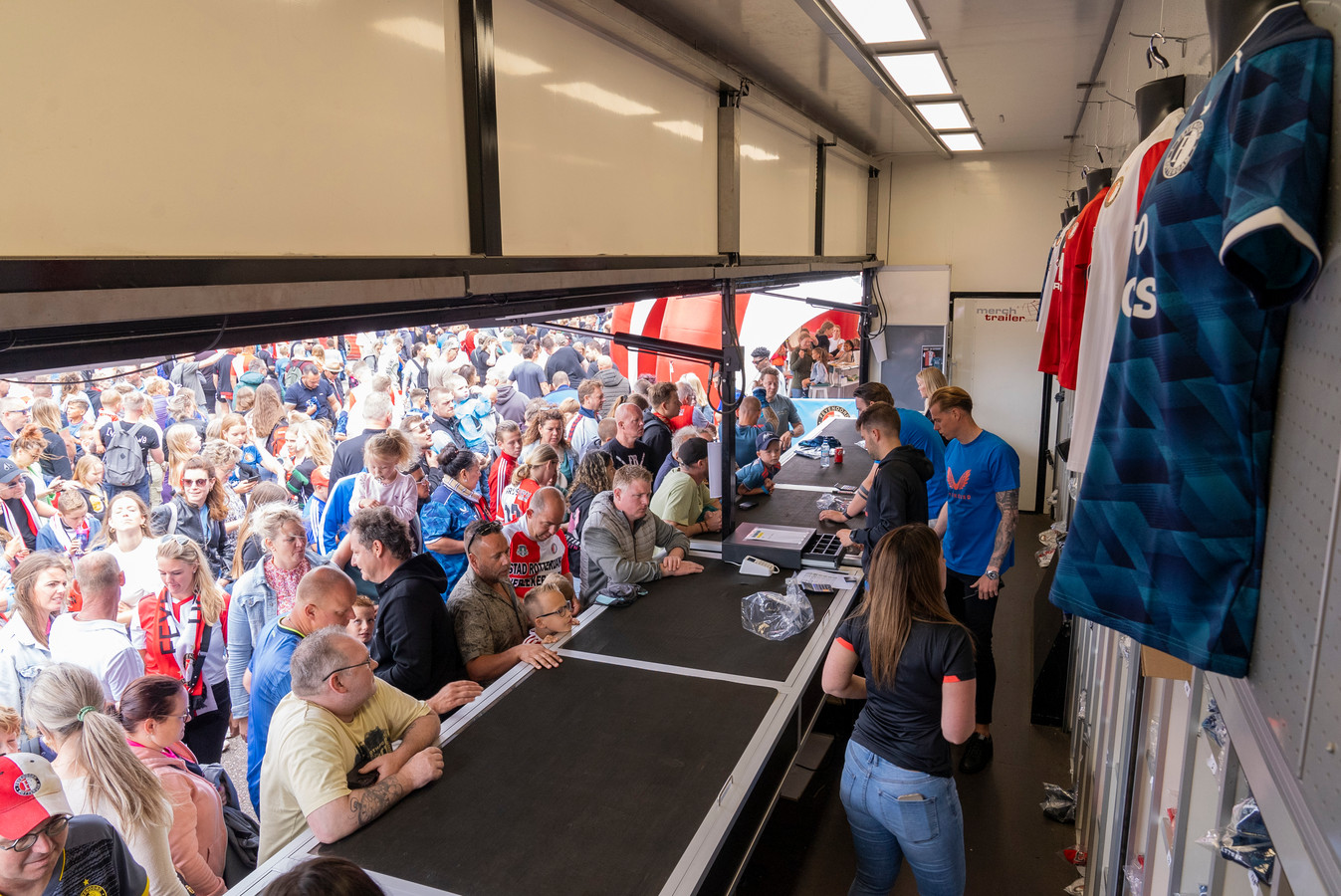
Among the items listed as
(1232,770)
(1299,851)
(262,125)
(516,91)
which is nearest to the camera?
(1299,851)

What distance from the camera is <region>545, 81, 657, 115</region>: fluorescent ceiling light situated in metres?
3.15

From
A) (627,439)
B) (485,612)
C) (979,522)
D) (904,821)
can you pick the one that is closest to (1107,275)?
(904,821)

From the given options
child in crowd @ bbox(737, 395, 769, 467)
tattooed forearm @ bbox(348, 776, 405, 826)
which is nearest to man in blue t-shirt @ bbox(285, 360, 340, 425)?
child in crowd @ bbox(737, 395, 769, 467)

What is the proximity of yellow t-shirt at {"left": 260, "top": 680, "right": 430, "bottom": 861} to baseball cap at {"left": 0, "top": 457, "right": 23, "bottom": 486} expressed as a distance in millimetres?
3136

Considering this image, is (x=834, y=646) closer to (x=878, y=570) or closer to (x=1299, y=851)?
(x=878, y=570)

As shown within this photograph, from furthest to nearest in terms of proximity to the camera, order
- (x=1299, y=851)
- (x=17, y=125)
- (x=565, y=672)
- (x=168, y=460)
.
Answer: (x=168, y=460) → (x=565, y=672) → (x=17, y=125) → (x=1299, y=851)

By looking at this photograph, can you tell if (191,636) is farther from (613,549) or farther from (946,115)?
(946,115)

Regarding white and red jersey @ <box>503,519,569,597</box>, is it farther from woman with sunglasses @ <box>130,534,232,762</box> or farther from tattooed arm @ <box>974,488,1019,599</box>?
tattooed arm @ <box>974,488,1019,599</box>

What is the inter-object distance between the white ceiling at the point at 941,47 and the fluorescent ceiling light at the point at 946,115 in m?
0.09

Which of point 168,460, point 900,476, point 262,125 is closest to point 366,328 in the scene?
point 262,125

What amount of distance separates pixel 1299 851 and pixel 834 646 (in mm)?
1860

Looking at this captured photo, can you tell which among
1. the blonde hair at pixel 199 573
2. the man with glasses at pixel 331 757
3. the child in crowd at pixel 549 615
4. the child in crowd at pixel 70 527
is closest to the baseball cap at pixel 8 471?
the child in crowd at pixel 70 527

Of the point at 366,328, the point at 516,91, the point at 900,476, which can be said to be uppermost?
the point at 516,91

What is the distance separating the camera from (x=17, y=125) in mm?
1492
